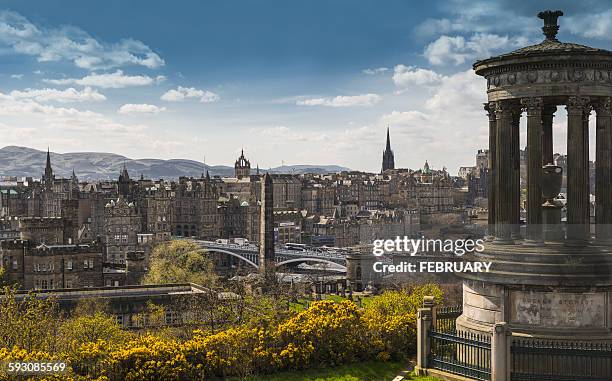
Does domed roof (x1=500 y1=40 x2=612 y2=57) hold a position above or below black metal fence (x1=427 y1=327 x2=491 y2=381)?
A: above

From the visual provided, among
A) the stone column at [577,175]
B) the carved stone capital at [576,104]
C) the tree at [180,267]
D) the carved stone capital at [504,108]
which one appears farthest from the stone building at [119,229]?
the carved stone capital at [576,104]

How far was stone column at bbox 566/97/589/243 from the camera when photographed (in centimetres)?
2286

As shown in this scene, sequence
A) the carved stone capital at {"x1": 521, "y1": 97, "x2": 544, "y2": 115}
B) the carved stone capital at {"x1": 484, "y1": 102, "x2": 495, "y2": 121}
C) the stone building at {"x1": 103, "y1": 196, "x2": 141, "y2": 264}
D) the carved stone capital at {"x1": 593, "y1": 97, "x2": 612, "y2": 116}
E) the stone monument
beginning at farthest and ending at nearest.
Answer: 1. the stone building at {"x1": 103, "y1": 196, "x2": 141, "y2": 264}
2. the carved stone capital at {"x1": 484, "y1": 102, "x2": 495, "y2": 121}
3. the carved stone capital at {"x1": 593, "y1": 97, "x2": 612, "y2": 116}
4. the carved stone capital at {"x1": 521, "y1": 97, "x2": 544, "y2": 115}
5. the stone monument

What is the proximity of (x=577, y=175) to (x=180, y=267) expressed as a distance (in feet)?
216

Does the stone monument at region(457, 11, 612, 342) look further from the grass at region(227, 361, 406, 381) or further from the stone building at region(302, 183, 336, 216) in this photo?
the stone building at region(302, 183, 336, 216)

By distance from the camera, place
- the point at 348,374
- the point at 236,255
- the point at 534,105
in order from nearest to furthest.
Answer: the point at 348,374 → the point at 534,105 → the point at 236,255

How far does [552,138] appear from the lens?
25.7 meters

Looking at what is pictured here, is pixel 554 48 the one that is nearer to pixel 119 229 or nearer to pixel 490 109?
pixel 490 109

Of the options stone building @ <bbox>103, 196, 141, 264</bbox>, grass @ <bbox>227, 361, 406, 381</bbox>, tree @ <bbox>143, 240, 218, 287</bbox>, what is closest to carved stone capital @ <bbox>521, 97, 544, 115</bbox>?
grass @ <bbox>227, 361, 406, 381</bbox>

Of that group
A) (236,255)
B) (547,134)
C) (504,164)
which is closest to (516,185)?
(504,164)

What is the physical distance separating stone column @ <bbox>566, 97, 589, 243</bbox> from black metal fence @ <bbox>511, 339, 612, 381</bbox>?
11.0 feet

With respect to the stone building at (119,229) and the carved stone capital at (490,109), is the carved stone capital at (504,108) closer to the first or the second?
the carved stone capital at (490,109)

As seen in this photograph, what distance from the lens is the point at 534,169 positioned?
23266 millimetres

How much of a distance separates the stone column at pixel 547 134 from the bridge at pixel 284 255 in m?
76.2
